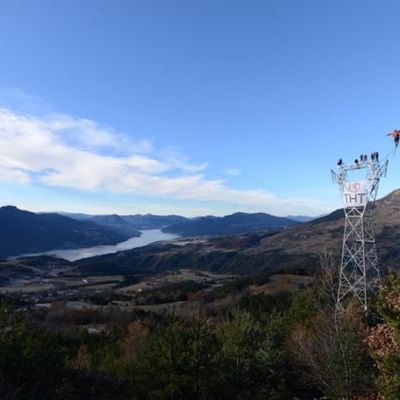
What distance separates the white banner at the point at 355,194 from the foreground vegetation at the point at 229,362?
8.08 metres

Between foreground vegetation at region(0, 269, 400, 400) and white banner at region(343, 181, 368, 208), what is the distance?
8.08 m

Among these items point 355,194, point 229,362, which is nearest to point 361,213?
point 355,194

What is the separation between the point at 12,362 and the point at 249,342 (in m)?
15.8

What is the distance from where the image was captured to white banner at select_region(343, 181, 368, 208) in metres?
33.8

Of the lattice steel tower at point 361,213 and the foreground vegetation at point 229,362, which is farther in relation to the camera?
the lattice steel tower at point 361,213

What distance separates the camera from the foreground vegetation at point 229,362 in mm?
19094

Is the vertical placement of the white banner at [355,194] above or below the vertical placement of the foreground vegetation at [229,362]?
above

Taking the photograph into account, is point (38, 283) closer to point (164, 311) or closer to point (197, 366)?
point (164, 311)

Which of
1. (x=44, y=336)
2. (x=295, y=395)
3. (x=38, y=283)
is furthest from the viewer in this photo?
(x=38, y=283)

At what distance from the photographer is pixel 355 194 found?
112 feet

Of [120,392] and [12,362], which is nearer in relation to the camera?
[12,362]

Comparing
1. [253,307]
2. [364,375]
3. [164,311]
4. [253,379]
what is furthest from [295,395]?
[164,311]

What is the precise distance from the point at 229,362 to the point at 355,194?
15.7 meters

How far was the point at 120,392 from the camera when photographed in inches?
969
